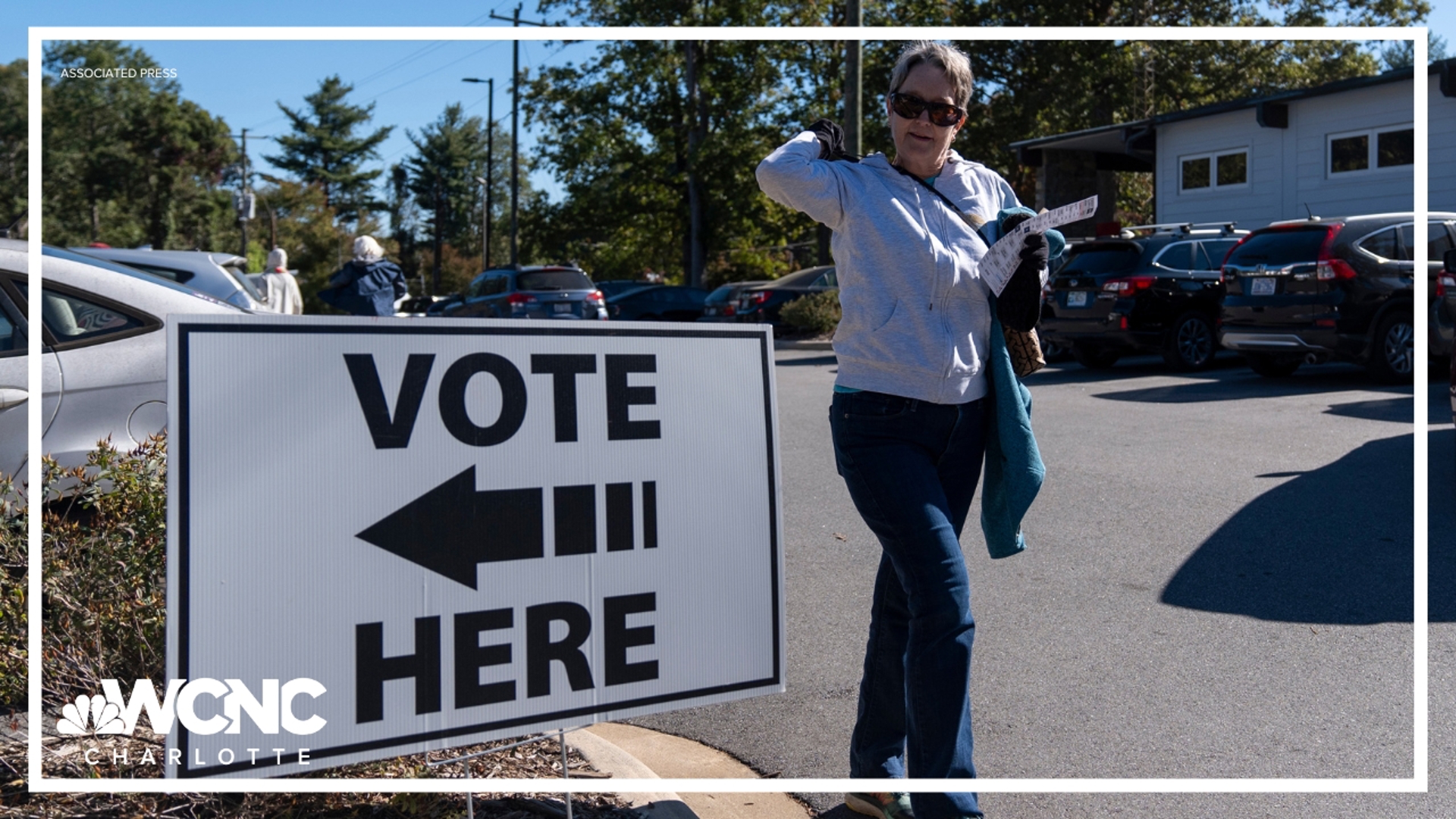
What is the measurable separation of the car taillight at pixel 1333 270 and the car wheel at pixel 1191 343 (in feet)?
8.09

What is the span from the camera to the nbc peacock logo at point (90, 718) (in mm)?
3346

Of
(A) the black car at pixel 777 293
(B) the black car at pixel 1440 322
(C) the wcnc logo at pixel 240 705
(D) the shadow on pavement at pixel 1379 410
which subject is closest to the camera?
(C) the wcnc logo at pixel 240 705

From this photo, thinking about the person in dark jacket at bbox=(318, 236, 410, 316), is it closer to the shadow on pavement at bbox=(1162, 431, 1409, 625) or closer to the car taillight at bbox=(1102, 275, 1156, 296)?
the car taillight at bbox=(1102, 275, 1156, 296)

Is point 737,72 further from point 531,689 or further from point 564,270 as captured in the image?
point 531,689

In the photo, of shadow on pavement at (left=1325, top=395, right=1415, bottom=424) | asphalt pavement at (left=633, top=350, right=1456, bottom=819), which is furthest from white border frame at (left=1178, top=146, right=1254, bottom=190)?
asphalt pavement at (left=633, top=350, right=1456, bottom=819)

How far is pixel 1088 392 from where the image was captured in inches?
520

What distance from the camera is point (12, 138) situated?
46844 millimetres

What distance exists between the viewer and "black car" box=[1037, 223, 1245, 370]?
14.8 metres

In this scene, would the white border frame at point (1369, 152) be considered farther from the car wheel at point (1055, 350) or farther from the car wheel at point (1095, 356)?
the car wheel at point (1095, 356)

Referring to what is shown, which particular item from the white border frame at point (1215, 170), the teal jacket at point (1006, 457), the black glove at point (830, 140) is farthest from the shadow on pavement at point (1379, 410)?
the white border frame at point (1215, 170)

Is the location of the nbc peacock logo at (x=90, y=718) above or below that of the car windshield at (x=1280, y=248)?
below

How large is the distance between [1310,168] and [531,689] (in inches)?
859

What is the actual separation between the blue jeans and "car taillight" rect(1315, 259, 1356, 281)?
10.7 m

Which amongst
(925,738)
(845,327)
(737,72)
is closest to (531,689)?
(925,738)
